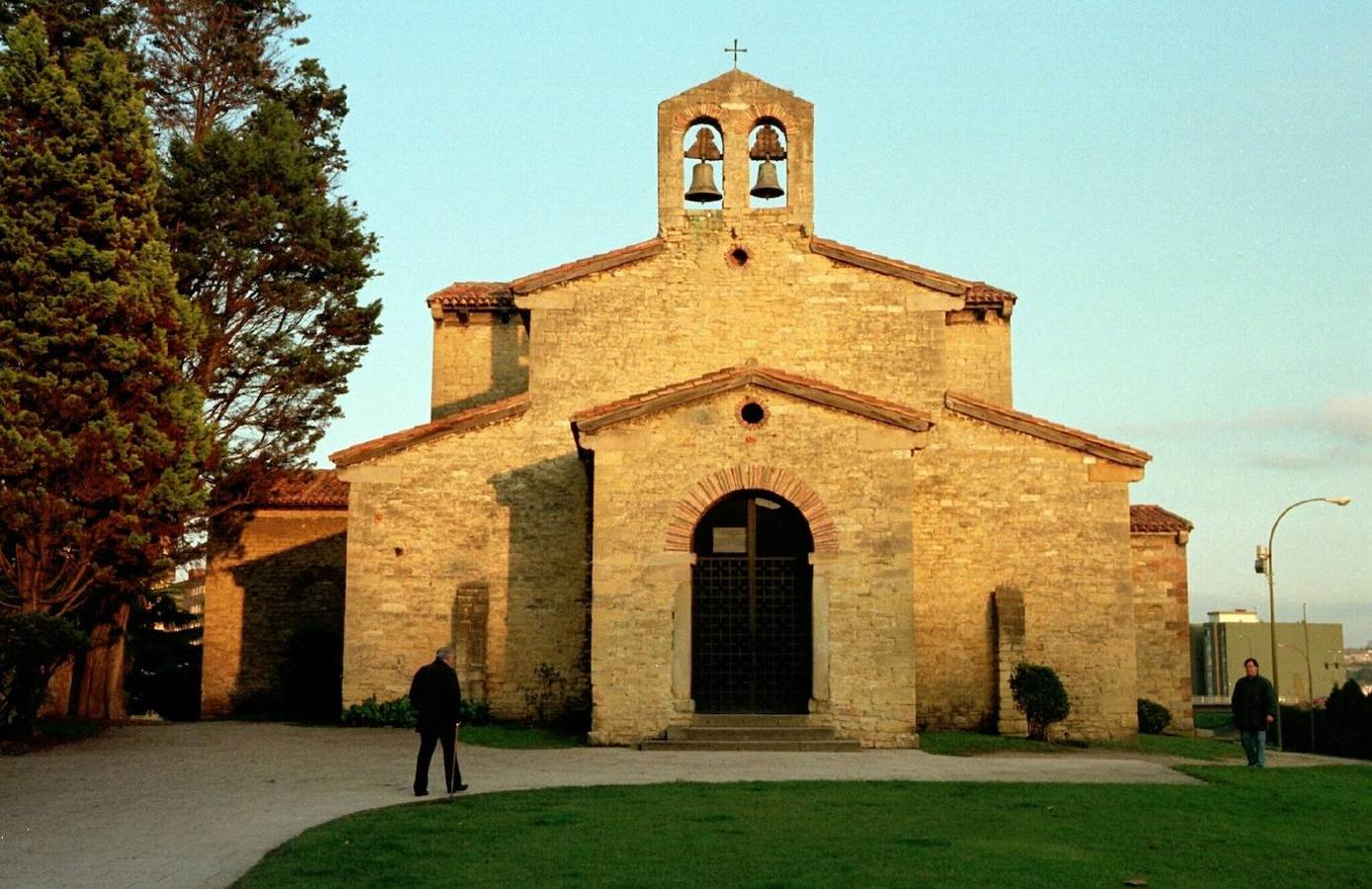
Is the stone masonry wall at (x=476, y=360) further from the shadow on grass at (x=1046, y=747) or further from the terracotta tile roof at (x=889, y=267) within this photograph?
the shadow on grass at (x=1046, y=747)

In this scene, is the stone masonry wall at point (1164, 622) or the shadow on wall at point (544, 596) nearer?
the shadow on wall at point (544, 596)

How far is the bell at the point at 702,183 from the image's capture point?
23.2 meters

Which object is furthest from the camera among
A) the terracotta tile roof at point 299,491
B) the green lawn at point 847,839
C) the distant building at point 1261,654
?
the distant building at point 1261,654

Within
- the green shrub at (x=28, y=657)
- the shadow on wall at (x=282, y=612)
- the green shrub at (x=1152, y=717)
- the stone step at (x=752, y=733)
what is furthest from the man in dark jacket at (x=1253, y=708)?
the shadow on wall at (x=282, y=612)

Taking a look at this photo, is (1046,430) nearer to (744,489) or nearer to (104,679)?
(744,489)

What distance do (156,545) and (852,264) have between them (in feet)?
41.1

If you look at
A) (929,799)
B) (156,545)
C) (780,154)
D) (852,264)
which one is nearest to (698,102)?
(780,154)

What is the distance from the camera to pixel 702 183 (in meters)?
23.2

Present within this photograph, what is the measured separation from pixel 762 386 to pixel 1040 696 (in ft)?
21.8

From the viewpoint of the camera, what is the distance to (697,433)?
2016 cm

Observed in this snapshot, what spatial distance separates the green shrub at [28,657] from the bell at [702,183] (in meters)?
12.0

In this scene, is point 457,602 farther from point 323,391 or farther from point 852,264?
point 852,264

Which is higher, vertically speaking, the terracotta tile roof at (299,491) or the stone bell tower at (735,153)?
the stone bell tower at (735,153)

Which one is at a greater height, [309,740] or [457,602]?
[457,602]
